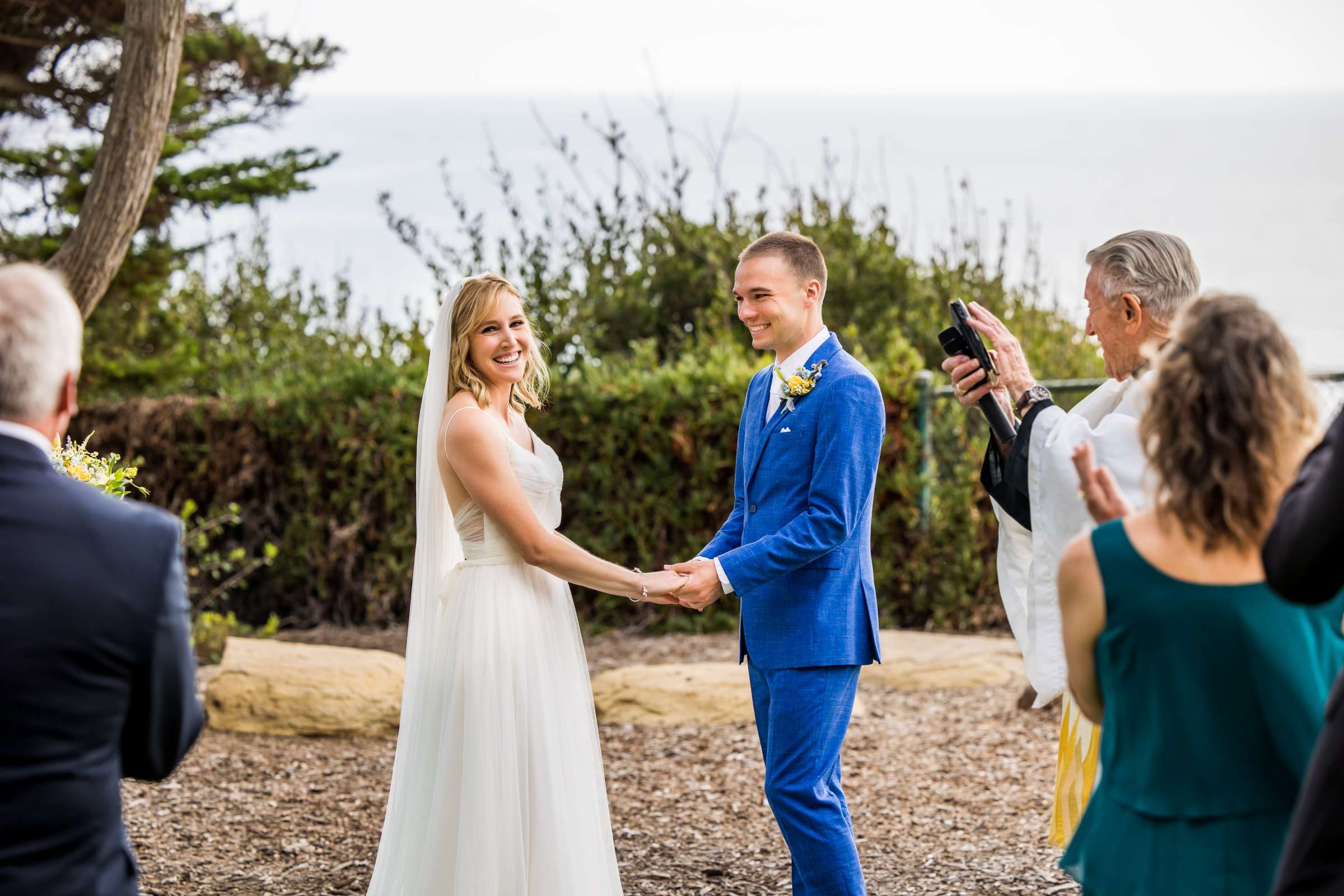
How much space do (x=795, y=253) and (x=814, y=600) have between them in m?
1.03

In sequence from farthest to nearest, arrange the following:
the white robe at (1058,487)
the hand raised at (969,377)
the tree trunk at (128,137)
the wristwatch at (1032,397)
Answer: the tree trunk at (128,137)
the hand raised at (969,377)
the wristwatch at (1032,397)
the white robe at (1058,487)

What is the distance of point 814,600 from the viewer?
138 inches

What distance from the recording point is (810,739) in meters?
3.38

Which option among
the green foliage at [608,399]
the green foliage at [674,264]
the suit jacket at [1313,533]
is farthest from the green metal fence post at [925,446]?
the suit jacket at [1313,533]

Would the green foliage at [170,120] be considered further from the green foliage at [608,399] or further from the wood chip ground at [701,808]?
the wood chip ground at [701,808]

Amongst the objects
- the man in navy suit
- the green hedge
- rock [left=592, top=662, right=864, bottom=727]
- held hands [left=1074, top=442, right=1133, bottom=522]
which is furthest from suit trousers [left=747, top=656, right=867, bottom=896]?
the green hedge

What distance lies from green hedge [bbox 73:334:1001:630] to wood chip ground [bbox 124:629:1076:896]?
134cm

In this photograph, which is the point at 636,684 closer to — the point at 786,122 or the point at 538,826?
the point at 538,826

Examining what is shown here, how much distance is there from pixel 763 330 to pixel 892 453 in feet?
13.8

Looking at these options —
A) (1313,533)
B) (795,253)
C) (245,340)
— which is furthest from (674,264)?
(1313,533)

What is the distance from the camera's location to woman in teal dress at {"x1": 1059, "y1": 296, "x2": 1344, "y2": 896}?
75.7 inches

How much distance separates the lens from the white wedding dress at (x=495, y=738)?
3475 millimetres

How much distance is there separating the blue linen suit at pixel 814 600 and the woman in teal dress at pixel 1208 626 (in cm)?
134

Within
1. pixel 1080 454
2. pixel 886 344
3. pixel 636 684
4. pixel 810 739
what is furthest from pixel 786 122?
pixel 1080 454
